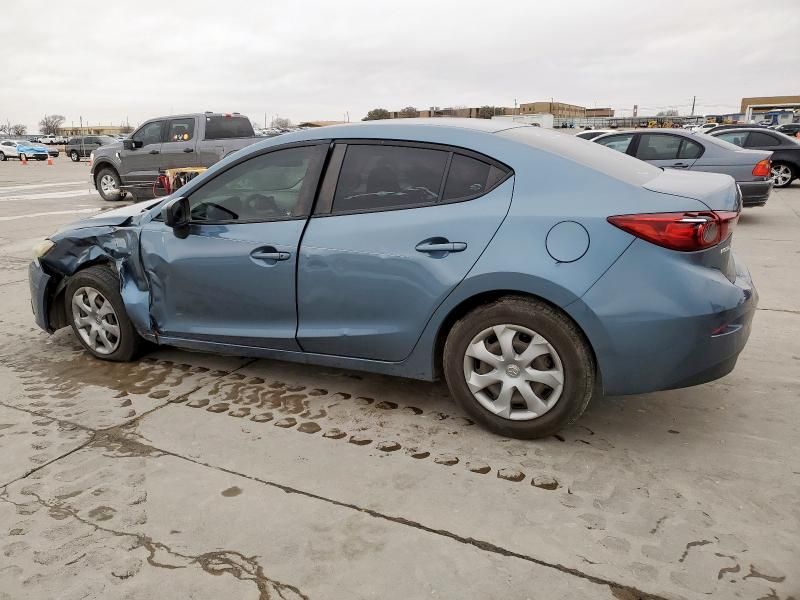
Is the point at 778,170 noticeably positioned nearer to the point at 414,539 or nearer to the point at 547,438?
the point at 547,438

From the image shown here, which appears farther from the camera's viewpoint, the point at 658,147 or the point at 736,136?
the point at 736,136

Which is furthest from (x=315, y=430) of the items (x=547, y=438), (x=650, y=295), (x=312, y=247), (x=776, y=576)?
(x=776, y=576)

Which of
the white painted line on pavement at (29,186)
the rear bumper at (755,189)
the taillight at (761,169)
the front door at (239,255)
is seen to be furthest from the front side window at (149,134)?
→ the taillight at (761,169)

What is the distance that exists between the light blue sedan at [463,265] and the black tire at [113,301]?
0.11 meters

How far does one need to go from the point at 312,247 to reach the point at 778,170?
50.9 feet

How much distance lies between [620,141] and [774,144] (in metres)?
6.17

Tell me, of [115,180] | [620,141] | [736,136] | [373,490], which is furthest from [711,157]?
[115,180]

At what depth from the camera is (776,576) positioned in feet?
7.16

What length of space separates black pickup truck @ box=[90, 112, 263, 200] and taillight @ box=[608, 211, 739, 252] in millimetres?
11832

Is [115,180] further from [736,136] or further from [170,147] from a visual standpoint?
[736,136]

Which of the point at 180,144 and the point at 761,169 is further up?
the point at 180,144

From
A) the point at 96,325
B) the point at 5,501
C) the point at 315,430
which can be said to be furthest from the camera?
the point at 96,325

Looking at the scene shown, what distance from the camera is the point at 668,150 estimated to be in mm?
10156

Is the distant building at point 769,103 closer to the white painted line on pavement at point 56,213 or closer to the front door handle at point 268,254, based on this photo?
the white painted line on pavement at point 56,213
